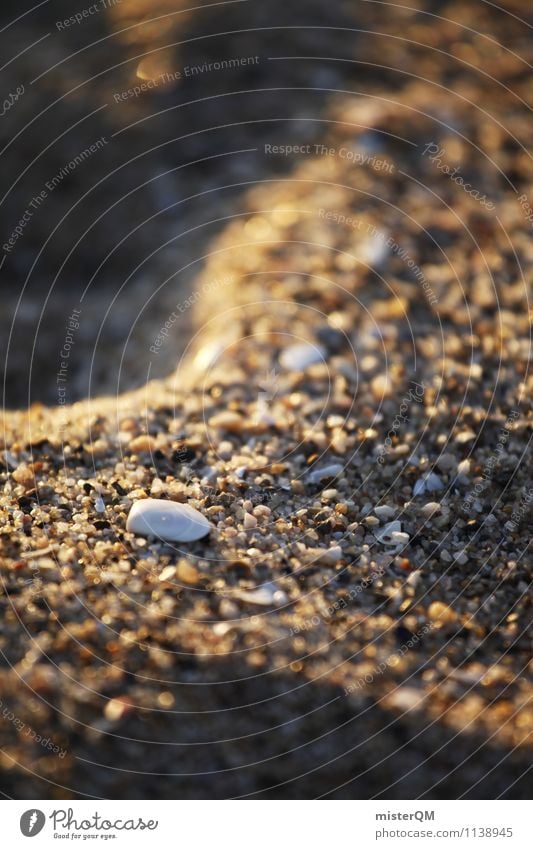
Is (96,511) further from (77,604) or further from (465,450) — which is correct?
(465,450)

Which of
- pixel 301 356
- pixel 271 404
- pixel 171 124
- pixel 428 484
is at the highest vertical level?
pixel 171 124

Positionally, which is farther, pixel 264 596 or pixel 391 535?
pixel 391 535

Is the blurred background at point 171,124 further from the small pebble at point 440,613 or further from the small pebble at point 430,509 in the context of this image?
the small pebble at point 440,613

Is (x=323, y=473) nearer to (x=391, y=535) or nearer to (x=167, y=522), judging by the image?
(x=391, y=535)

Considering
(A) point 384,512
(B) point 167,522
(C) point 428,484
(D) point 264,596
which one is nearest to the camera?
(D) point 264,596

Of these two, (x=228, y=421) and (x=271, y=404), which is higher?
(x=271, y=404)

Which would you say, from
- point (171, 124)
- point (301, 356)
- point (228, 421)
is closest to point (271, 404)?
point (228, 421)

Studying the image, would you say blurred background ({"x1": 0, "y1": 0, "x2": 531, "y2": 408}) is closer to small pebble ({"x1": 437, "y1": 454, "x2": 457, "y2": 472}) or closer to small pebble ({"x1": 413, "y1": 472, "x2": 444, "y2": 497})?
small pebble ({"x1": 437, "y1": 454, "x2": 457, "y2": 472})

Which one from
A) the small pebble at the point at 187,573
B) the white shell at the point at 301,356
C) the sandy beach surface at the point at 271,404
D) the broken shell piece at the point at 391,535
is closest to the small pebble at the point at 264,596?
the sandy beach surface at the point at 271,404
